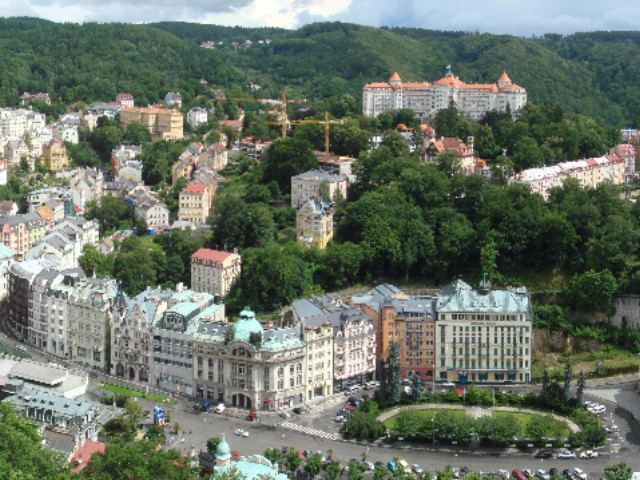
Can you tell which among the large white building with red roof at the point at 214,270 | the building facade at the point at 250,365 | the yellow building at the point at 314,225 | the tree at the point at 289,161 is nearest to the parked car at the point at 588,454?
the building facade at the point at 250,365

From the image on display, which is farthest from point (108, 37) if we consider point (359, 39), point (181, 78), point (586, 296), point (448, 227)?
point (586, 296)

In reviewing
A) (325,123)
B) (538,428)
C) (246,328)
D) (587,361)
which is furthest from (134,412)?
(325,123)

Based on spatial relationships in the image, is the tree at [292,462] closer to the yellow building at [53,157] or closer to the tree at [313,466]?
the tree at [313,466]

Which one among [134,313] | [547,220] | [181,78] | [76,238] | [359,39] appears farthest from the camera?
[359,39]

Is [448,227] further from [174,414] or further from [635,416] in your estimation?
[174,414]

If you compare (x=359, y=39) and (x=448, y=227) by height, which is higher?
(x=359, y=39)

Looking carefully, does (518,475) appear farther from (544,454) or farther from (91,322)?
(91,322)

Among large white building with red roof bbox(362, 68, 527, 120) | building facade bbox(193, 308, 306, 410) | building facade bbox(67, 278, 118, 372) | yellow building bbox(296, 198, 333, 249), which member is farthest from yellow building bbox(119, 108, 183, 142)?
building facade bbox(193, 308, 306, 410)

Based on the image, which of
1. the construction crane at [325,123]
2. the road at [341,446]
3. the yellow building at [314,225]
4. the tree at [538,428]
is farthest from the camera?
the construction crane at [325,123]
